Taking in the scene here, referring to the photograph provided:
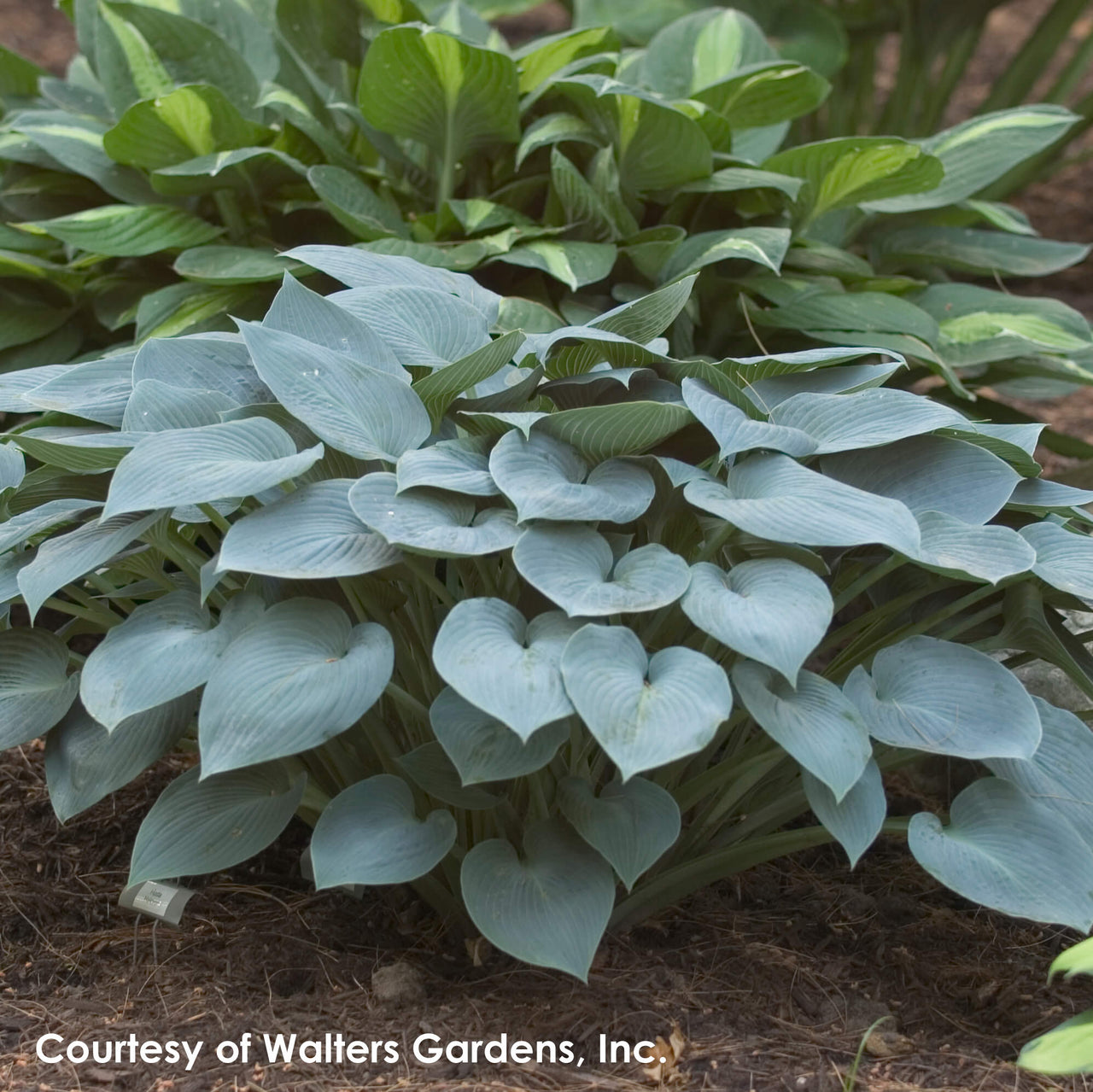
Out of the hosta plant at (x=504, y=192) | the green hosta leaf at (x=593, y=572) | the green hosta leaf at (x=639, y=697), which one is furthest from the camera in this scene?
the hosta plant at (x=504, y=192)

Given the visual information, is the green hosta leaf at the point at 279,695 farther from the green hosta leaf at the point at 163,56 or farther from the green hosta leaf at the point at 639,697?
the green hosta leaf at the point at 163,56

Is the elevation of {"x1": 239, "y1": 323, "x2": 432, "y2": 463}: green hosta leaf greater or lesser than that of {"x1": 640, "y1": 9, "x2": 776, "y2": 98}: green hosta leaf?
greater

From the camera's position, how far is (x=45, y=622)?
2416 millimetres

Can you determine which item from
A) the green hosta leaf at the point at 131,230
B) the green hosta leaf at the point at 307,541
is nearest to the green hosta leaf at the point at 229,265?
the green hosta leaf at the point at 131,230

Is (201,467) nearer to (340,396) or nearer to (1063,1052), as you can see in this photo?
(340,396)

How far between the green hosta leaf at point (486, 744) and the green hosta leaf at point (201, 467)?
33 cm

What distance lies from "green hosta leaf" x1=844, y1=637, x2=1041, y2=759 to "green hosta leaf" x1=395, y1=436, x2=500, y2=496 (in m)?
0.51

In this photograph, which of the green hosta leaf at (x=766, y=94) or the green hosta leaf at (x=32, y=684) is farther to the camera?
the green hosta leaf at (x=766, y=94)

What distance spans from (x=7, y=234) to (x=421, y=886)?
6.87 feet

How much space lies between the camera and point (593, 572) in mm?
1423

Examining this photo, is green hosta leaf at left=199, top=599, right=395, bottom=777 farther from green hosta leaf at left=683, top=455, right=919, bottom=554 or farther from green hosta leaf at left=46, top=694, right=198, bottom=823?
green hosta leaf at left=683, top=455, right=919, bottom=554

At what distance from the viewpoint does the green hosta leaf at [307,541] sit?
136 cm

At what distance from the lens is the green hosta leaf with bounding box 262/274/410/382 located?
1.64 metres

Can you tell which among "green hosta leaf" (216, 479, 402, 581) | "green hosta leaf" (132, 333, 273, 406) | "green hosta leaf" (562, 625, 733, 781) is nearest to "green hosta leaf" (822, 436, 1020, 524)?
"green hosta leaf" (562, 625, 733, 781)
